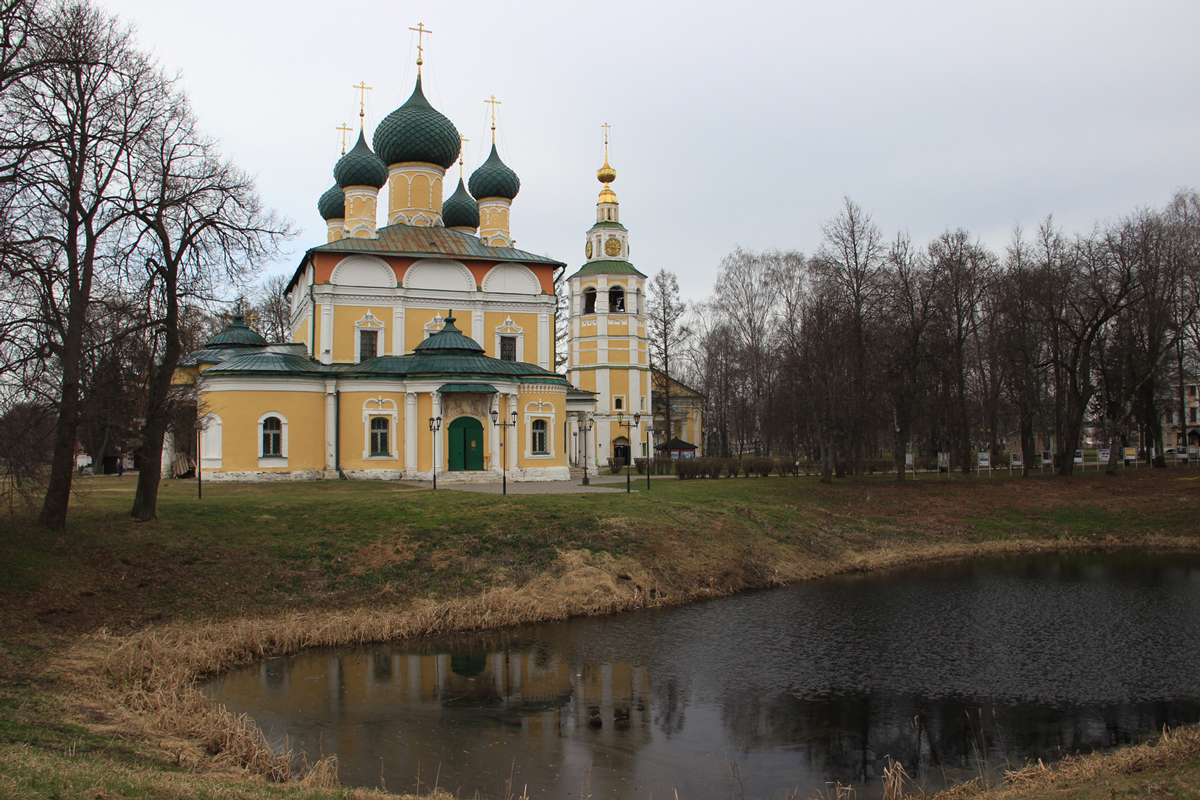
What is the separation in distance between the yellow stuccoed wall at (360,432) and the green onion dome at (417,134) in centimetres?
1224

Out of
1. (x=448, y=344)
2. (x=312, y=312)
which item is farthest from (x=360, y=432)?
(x=312, y=312)

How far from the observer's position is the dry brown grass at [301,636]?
827 centimetres

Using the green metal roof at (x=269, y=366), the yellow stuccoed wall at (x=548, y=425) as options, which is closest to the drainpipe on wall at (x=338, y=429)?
the green metal roof at (x=269, y=366)

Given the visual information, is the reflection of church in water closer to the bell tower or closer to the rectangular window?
the rectangular window

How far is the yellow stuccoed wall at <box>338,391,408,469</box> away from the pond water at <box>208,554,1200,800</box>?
52.0ft

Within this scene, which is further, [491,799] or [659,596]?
[659,596]

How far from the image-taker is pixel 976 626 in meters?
14.8

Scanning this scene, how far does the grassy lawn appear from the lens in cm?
784

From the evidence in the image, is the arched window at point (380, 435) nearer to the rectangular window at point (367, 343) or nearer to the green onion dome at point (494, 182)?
the rectangular window at point (367, 343)

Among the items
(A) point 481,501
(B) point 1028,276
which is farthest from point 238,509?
(B) point 1028,276

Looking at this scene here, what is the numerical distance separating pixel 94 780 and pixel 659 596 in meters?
12.3

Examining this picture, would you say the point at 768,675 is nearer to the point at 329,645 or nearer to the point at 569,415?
the point at 329,645

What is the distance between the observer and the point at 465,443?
29.8 m

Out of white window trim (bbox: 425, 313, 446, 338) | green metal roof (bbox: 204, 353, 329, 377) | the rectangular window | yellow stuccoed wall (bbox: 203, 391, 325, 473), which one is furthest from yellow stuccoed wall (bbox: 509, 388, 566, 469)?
green metal roof (bbox: 204, 353, 329, 377)
